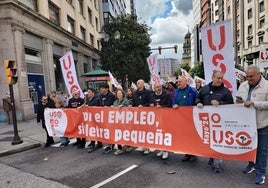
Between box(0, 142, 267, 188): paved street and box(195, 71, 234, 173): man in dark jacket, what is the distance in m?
0.24

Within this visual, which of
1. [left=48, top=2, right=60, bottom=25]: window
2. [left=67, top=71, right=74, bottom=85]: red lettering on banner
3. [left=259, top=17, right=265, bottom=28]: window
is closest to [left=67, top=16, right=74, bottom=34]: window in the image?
[left=48, top=2, right=60, bottom=25]: window

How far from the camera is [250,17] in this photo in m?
42.8

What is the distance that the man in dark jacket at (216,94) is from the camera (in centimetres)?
485

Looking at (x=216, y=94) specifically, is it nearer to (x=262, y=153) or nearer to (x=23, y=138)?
(x=262, y=153)

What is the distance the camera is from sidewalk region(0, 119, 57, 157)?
7801mm

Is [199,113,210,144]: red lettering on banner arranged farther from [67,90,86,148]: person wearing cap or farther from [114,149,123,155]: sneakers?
[67,90,86,148]: person wearing cap

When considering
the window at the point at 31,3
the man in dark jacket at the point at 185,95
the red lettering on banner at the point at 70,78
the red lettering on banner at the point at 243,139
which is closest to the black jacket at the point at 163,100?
the man in dark jacket at the point at 185,95

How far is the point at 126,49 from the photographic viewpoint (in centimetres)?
Answer: 2512

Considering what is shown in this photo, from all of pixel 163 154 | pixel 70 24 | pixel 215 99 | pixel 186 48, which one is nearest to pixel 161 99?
pixel 163 154

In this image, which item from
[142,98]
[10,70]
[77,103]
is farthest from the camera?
[10,70]

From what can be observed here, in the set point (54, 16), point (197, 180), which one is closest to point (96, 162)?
point (197, 180)

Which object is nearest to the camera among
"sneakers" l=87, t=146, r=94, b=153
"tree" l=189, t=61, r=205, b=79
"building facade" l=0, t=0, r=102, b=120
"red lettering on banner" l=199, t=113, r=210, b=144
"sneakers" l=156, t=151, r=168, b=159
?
"red lettering on banner" l=199, t=113, r=210, b=144

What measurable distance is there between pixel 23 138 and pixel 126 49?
17183mm

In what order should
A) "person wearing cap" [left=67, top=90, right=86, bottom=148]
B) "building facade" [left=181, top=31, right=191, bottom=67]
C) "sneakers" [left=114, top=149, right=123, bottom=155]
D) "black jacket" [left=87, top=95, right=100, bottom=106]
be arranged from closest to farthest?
"sneakers" [left=114, top=149, right=123, bottom=155]
"black jacket" [left=87, top=95, right=100, bottom=106]
"person wearing cap" [left=67, top=90, right=86, bottom=148]
"building facade" [left=181, top=31, right=191, bottom=67]
